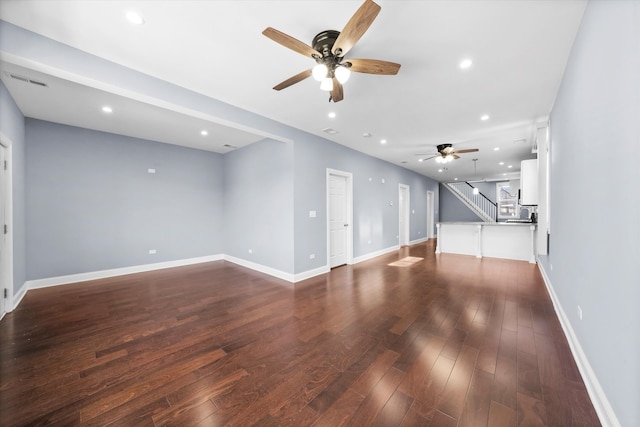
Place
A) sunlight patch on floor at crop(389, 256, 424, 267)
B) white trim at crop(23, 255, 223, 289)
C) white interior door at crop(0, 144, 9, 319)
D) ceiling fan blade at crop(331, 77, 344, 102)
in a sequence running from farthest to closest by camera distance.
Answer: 1. sunlight patch on floor at crop(389, 256, 424, 267)
2. white trim at crop(23, 255, 223, 289)
3. white interior door at crop(0, 144, 9, 319)
4. ceiling fan blade at crop(331, 77, 344, 102)

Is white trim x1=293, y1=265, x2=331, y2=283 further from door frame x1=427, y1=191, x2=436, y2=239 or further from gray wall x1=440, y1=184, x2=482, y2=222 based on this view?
gray wall x1=440, y1=184, x2=482, y2=222

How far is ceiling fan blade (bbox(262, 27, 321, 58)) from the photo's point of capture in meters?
1.74

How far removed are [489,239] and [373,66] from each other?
249 inches

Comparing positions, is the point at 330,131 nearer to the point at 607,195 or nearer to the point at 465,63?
the point at 465,63

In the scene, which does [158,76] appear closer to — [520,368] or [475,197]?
[520,368]

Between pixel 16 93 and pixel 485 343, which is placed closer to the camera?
pixel 485 343

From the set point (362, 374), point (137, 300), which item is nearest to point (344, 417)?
point (362, 374)

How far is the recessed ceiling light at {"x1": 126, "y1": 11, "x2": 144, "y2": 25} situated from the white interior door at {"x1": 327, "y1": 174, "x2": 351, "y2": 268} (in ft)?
12.6

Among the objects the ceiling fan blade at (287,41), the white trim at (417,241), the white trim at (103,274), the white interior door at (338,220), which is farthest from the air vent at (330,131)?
the white trim at (417,241)

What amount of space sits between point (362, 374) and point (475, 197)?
13.2 metres

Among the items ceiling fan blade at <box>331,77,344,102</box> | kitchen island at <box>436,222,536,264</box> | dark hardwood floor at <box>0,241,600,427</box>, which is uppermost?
ceiling fan blade at <box>331,77,344,102</box>

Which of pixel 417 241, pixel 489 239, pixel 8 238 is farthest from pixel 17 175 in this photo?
pixel 417 241

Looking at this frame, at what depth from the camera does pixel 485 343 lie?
2.32 metres

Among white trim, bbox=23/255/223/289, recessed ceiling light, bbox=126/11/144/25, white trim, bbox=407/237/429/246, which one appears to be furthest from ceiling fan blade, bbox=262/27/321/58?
white trim, bbox=407/237/429/246
